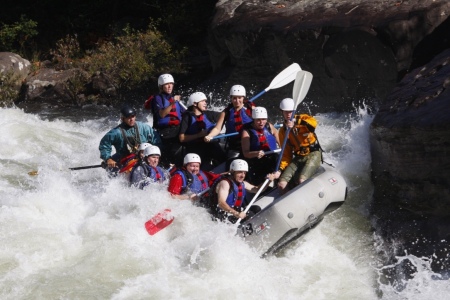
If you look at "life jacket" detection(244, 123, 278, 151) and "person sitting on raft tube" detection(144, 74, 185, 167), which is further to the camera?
"person sitting on raft tube" detection(144, 74, 185, 167)

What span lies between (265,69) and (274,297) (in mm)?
6972

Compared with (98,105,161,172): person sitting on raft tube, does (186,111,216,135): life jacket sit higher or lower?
higher

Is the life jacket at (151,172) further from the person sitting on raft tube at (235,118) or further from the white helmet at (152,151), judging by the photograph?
the person sitting on raft tube at (235,118)

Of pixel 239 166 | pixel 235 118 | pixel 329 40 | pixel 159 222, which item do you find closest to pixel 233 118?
pixel 235 118

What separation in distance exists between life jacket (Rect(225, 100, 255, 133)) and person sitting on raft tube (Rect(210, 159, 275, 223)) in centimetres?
121

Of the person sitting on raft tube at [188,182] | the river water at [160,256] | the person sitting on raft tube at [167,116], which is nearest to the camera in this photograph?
the river water at [160,256]

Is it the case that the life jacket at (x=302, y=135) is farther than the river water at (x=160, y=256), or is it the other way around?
the life jacket at (x=302, y=135)

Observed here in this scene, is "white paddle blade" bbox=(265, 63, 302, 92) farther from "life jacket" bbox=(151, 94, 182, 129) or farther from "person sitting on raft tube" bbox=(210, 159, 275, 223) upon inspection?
"person sitting on raft tube" bbox=(210, 159, 275, 223)

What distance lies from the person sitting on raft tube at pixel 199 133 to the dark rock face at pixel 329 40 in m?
3.90

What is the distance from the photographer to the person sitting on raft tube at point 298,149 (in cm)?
848

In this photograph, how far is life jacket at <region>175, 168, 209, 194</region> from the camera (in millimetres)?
Result: 8039

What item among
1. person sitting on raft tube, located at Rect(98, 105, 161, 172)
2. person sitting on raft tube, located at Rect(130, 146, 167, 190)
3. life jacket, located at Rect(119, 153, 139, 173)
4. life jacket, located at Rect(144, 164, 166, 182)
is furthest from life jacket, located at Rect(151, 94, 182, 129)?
life jacket, located at Rect(144, 164, 166, 182)

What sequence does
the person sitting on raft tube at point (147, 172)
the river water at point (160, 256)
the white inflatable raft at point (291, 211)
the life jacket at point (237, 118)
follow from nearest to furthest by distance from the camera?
the river water at point (160, 256) → the white inflatable raft at point (291, 211) → the person sitting on raft tube at point (147, 172) → the life jacket at point (237, 118)

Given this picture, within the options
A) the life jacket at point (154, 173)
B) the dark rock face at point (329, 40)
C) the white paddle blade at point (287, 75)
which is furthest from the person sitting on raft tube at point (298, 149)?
the dark rock face at point (329, 40)
